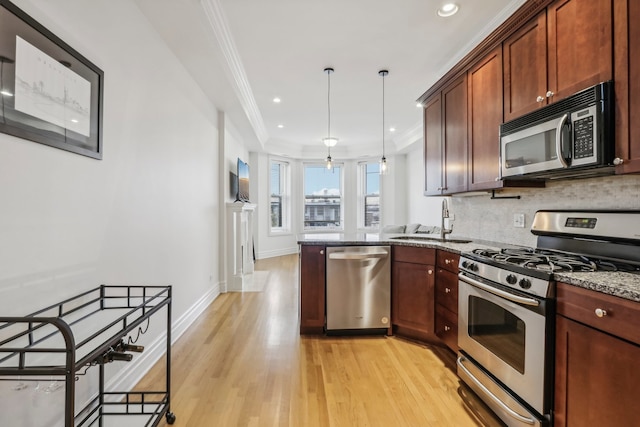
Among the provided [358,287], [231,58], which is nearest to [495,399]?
[358,287]

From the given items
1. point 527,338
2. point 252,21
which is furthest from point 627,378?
point 252,21

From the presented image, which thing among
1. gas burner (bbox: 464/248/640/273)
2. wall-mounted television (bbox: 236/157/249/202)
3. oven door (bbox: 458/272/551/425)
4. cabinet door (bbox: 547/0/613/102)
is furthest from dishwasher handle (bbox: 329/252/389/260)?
wall-mounted television (bbox: 236/157/249/202)

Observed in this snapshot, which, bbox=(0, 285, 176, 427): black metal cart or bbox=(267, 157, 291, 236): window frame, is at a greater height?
bbox=(267, 157, 291, 236): window frame

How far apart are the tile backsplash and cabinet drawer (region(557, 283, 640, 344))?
805 millimetres

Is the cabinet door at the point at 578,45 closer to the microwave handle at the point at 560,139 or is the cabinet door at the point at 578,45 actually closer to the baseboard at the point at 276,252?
the microwave handle at the point at 560,139

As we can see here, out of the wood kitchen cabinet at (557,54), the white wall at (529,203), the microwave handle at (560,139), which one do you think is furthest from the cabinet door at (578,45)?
the white wall at (529,203)

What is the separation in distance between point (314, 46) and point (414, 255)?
239 cm

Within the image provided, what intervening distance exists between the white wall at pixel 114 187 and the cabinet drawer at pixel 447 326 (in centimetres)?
223

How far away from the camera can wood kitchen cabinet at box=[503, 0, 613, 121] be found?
1609 millimetres

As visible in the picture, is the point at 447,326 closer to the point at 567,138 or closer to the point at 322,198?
the point at 567,138

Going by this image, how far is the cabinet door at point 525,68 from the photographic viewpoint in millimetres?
1977

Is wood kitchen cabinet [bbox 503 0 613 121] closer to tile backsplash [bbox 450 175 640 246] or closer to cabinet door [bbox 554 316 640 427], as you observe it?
tile backsplash [bbox 450 175 640 246]

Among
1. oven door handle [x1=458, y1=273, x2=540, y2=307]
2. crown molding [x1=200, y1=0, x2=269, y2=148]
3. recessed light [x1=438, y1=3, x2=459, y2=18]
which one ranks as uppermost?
recessed light [x1=438, y1=3, x2=459, y2=18]

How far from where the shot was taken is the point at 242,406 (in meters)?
1.93
